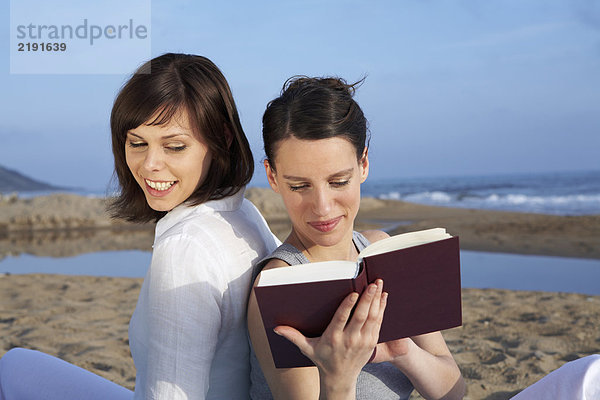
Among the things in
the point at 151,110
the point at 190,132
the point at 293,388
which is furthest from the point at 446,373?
the point at 151,110

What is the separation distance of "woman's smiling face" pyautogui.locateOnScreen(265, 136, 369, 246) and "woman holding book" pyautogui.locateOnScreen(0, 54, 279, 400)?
198mm

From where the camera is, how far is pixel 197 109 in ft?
5.87

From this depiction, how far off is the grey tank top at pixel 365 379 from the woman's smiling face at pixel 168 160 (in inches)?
14.4

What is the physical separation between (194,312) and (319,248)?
1.64ft

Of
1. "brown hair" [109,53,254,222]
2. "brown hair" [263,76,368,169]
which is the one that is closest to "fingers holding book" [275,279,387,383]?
"brown hair" [263,76,368,169]

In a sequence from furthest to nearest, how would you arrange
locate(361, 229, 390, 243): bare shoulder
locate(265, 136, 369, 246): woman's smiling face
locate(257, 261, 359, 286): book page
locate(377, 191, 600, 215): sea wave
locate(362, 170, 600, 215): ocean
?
locate(362, 170, 600, 215): ocean → locate(377, 191, 600, 215): sea wave → locate(361, 229, 390, 243): bare shoulder → locate(265, 136, 369, 246): woman's smiling face → locate(257, 261, 359, 286): book page

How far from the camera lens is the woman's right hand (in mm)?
1339

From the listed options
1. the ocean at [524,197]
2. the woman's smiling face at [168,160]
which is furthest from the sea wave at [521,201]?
the woman's smiling face at [168,160]

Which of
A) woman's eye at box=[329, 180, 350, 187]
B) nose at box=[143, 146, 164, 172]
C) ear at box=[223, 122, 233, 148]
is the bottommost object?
woman's eye at box=[329, 180, 350, 187]

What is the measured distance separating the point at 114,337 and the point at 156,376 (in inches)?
136

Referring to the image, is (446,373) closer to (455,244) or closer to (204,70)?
(455,244)

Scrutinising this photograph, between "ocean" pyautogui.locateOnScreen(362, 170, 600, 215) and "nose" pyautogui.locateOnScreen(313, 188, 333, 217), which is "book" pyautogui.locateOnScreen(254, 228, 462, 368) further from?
"ocean" pyautogui.locateOnScreen(362, 170, 600, 215)

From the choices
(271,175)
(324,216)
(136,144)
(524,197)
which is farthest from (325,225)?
(524,197)

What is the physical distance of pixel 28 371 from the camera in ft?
6.82
